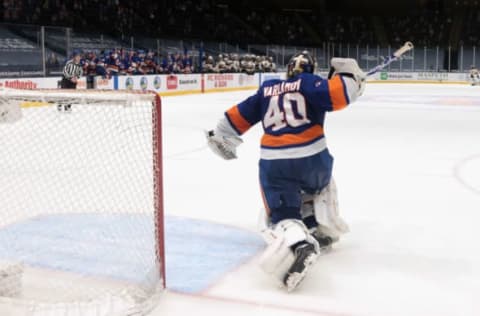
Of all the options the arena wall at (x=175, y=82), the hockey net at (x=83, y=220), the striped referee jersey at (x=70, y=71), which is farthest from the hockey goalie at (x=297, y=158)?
the arena wall at (x=175, y=82)

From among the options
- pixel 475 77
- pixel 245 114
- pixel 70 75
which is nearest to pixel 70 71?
pixel 70 75

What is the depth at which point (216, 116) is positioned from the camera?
11.5 meters

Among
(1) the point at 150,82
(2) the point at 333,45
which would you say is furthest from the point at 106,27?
(2) the point at 333,45

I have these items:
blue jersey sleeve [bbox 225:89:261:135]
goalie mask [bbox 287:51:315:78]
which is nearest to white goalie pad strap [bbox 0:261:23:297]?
blue jersey sleeve [bbox 225:89:261:135]

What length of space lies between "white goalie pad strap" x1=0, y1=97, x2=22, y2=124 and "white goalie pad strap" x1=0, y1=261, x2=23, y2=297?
2.00ft

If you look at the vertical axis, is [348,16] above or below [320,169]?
above

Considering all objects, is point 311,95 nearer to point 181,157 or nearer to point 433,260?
point 433,260

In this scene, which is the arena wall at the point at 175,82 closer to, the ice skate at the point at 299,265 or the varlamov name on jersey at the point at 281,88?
the varlamov name on jersey at the point at 281,88

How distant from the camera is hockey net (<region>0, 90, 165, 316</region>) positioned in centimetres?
254

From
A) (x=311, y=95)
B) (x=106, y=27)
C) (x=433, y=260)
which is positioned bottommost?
(x=433, y=260)

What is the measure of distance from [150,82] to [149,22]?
348 inches

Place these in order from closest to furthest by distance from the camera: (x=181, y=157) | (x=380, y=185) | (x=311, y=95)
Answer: (x=311, y=95) < (x=380, y=185) < (x=181, y=157)

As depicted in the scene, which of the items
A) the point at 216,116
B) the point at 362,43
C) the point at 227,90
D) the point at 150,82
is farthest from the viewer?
the point at 362,43

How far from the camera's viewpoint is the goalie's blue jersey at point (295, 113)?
2.89m
